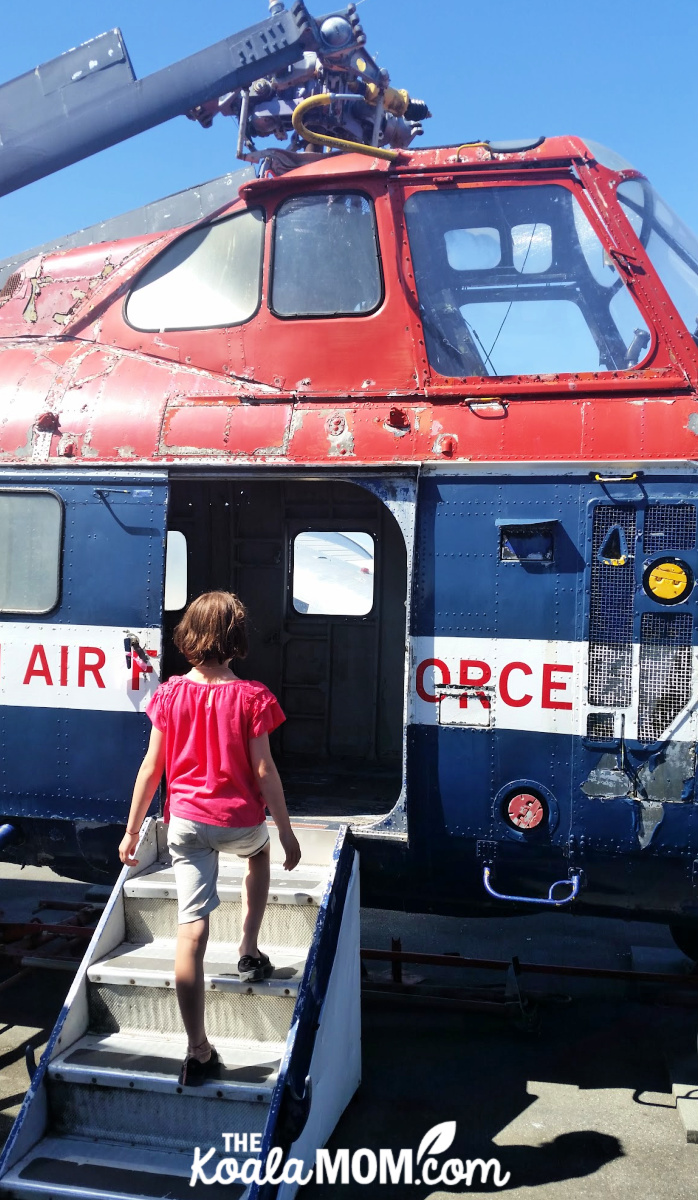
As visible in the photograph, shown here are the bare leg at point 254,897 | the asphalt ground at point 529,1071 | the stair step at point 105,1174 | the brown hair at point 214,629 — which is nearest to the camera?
the stair step at point 105,1174

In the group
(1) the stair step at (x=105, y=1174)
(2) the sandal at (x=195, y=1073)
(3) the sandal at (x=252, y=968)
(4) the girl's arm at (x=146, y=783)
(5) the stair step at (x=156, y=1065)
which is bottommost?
(1) the stair step at (x=105, y=1174)

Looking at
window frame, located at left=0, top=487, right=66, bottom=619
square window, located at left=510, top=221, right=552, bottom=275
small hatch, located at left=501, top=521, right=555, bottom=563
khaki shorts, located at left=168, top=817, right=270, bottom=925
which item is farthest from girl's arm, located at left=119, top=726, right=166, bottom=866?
square window, located at left=510, top=221, right=552, bottom=275

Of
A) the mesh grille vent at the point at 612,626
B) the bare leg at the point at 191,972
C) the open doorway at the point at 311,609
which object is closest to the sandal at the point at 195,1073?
the bare leg at the point at 191,972

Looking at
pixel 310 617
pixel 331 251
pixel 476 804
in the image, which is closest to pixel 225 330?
pixel 331 251

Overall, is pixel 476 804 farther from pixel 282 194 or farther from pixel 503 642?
pixel 282 194

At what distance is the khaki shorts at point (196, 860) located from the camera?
3.67m

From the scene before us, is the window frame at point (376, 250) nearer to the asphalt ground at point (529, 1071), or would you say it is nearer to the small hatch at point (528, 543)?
the small hatch at point (528, 543)

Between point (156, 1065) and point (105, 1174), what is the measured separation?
1.43ft

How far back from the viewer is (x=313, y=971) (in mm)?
3844

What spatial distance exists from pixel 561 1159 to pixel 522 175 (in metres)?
4.83

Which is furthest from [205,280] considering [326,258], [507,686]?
[507,686]

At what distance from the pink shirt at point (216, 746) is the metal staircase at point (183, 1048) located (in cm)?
73

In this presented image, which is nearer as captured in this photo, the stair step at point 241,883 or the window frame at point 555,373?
the stair step at point 241,883

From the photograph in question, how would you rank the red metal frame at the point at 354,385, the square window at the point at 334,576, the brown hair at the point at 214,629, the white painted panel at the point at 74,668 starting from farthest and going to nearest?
the square window at the point at 334,576
the white painted panel at the point at 74,668
the red metal frame at the point at 354,385
the brown hair at the point at 214,629
